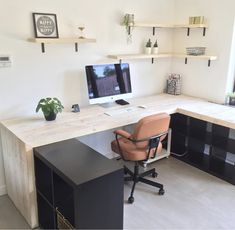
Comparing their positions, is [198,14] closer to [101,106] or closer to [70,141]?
[101,106]

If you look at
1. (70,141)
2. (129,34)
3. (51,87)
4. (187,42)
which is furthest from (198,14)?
(70,141)

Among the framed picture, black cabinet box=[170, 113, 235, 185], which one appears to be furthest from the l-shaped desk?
the framed picture

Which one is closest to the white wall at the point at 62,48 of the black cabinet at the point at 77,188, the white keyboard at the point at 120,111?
the white keyboard at the point at 120,111

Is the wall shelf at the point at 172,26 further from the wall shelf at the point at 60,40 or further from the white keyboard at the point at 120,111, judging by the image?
the white keyboard at the point at 120,111

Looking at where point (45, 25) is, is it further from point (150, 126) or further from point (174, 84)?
point (174, 84)

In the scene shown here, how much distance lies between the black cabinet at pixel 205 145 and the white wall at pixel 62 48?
807 mm

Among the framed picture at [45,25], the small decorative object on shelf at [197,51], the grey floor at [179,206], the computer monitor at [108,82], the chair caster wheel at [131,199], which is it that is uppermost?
the framed picture at [45,25]

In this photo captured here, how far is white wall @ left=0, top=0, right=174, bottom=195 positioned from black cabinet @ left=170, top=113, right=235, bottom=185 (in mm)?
807

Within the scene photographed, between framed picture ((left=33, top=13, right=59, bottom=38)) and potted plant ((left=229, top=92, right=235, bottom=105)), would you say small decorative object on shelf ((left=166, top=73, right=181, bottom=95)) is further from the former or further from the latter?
framed picture ((left=33, top=13, right=59, bottom=38))

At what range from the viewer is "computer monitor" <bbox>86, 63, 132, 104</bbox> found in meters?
2.87

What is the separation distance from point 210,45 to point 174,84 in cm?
68

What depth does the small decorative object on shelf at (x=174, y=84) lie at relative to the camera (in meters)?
3.67

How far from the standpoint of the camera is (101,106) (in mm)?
3066

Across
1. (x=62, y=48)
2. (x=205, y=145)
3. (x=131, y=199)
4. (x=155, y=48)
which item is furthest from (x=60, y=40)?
(x=205, y=145)
